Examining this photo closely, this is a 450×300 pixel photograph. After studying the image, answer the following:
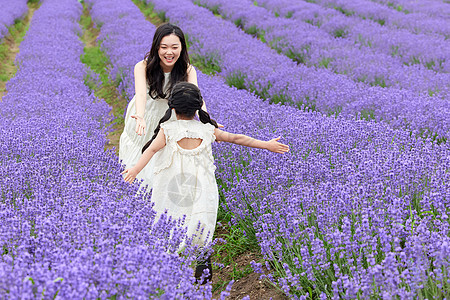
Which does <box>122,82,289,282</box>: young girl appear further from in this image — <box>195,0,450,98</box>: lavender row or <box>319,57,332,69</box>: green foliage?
<box>319,57,332,69</box>: green foliage

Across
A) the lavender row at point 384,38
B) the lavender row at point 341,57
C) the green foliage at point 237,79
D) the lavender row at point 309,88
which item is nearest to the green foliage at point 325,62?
the lavender row at point 341,57

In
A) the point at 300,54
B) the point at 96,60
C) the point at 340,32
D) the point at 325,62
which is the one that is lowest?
the point at 96,60

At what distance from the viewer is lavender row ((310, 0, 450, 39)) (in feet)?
30.3

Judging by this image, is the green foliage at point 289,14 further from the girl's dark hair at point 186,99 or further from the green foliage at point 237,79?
the girl's dark hair at point 186,99

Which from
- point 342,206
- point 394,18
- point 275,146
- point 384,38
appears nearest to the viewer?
point 342,206

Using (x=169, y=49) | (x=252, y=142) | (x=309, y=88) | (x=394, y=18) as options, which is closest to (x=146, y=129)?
(x=169, y=49)

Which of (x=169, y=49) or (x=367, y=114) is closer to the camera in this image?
(x=169, y=49)

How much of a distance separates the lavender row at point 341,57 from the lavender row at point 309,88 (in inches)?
19.3

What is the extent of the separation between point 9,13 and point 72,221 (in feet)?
46.1

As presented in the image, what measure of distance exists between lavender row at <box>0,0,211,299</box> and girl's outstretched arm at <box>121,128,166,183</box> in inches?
2.7

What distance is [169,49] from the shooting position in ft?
10.9

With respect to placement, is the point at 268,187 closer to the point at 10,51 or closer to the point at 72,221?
the point at 72,221

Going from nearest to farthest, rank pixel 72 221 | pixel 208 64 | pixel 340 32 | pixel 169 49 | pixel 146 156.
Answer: pixel 72 221 < pixel 146 156 < pixel 169 49 < pixel 208 64 < pixel 340 32

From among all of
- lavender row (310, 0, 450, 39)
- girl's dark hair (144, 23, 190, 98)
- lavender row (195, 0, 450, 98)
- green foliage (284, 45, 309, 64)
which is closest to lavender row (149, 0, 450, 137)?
lavender row (195, 0, 450, 98)
